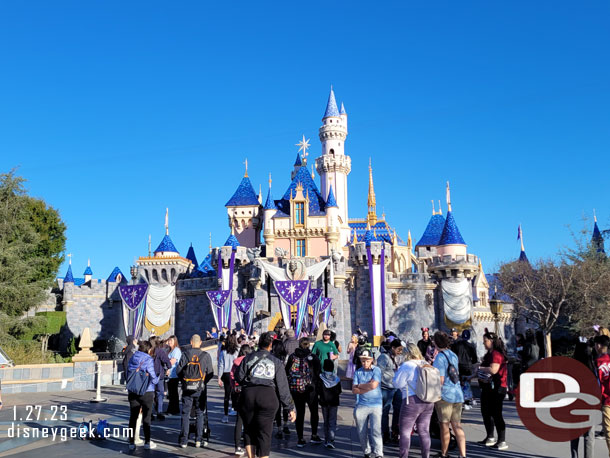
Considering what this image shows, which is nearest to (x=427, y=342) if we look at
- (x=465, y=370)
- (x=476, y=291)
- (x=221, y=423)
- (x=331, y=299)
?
(x=465, y=370)

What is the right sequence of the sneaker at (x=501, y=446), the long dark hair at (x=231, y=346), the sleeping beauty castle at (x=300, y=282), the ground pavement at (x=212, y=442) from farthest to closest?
the sleeping beauty castle at (x=300, y=282), the long dark hair at (x=231, y=346), the sneaker at (x=501, y=446), the ground pavement at (x=212, y=442)

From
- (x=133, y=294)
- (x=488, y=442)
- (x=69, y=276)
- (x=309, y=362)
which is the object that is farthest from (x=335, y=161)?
(x=488, y=442)

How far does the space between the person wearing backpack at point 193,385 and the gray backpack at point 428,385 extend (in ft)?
9.94

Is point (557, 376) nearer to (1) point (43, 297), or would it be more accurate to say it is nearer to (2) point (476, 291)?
(1) point (43, 297)

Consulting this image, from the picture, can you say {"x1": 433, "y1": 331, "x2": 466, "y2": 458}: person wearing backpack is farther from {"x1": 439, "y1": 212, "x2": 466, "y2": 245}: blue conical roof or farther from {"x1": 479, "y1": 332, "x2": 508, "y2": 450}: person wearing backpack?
{"x1": 439, "y1": 212, "x2": 466, "y2": 245}: blue conical roof

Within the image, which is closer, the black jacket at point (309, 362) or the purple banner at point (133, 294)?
the black jacket at point (309, 362)

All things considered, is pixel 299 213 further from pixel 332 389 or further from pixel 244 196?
pixel 332 389

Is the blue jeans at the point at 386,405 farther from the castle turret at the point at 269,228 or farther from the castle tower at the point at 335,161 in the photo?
the castle tower at the point at 335,161

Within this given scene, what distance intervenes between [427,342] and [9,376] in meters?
11.8

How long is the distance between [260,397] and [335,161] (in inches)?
1359

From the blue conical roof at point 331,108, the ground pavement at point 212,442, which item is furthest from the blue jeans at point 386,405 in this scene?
the blue conical roof at point 331,108

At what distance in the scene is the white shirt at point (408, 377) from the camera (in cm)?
612

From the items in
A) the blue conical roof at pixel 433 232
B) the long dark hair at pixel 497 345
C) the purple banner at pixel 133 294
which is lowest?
the long dark hair at pixel 497 345

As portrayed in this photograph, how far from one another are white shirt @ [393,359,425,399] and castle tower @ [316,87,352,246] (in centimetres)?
3217
